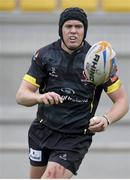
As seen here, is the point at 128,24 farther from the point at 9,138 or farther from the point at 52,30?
the point at 9,138

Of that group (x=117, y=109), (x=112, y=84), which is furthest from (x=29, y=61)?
(x=117, y=109)

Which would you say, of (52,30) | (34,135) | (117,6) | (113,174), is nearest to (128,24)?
(117,6)

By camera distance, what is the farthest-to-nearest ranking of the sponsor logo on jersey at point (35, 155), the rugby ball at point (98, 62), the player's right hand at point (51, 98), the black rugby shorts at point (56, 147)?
the sponsor logo on jersey at point (35, 155), the black rugby shorts at point (56, 147), the rugby ball at point (98, 62), the player's right hand at point (51, 98)

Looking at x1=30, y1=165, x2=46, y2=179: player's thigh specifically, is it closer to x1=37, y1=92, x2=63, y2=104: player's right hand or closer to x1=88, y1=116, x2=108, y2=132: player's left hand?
x1=88, y1=116, x2=108, y2=132: player's left hand

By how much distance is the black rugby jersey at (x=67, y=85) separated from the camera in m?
6.15

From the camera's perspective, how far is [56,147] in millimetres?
6191

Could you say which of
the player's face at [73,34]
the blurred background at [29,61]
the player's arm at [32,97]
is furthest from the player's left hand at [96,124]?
the blurred background at [29,61]

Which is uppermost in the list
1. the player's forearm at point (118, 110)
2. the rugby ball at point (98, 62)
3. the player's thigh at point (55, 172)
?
the rugby ball at point (98, 62)

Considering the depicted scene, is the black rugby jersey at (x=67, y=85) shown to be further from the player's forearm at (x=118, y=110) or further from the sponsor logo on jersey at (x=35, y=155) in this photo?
the sponsor logo on jersey at (x=35, y=155)

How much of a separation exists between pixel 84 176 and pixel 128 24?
1.79m

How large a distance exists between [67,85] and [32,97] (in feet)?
1.02

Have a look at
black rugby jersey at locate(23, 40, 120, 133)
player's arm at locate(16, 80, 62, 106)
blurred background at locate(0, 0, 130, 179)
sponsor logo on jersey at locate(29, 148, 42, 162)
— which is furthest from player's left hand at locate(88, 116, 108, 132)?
blurred background at locate(0, 0, 130, 179)

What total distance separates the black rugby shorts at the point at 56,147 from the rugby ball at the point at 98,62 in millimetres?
511

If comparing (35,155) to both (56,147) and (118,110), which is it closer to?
(56,147)
